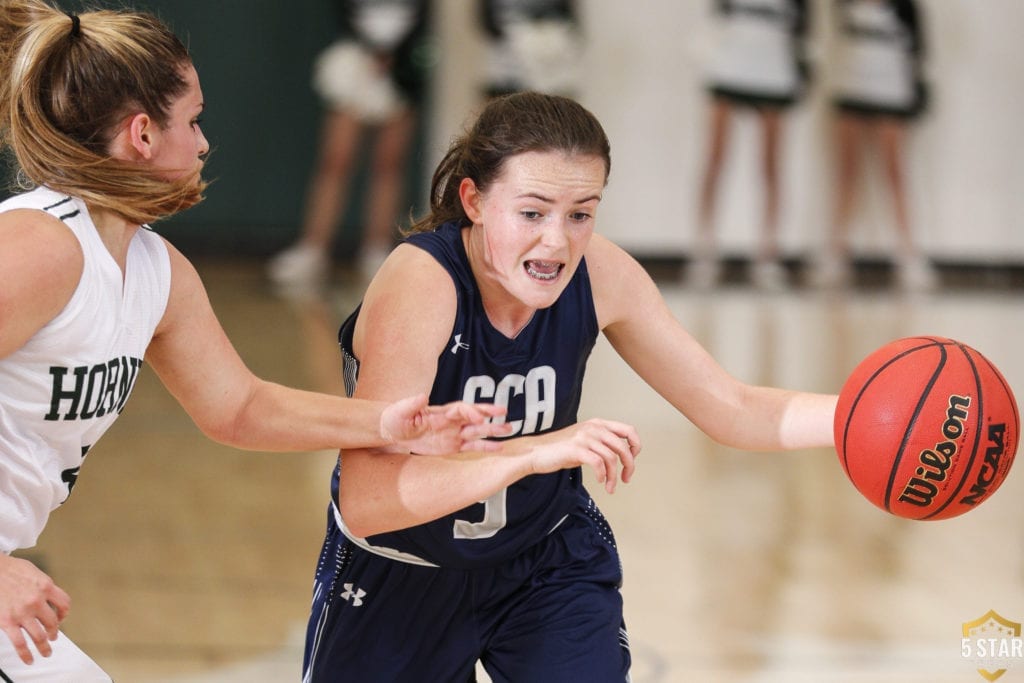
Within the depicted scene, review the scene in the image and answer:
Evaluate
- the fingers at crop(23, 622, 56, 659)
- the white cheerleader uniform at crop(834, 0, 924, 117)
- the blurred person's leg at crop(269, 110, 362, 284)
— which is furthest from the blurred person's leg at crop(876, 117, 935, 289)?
the fingers at crop(23, 622, 56, 659)

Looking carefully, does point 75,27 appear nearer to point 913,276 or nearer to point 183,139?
point 183,139

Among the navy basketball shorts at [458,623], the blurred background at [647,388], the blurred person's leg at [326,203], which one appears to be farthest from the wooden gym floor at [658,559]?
the blurred person's leg at [326,203]

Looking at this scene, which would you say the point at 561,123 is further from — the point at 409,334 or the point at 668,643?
the point at 668,643

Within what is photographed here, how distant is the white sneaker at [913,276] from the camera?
10445 millimetres

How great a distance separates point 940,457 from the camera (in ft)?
7.75

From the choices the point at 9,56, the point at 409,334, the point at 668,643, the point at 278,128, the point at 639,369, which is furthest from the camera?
the point at 278,128

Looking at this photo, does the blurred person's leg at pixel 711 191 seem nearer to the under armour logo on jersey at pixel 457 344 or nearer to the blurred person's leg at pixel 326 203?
the blurred person's leg at pixel 326 203

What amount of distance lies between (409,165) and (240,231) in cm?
143

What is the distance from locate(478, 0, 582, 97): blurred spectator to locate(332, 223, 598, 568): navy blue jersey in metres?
7.53

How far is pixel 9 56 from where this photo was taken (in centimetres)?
206

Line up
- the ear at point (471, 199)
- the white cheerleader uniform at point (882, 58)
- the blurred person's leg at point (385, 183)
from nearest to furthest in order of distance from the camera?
the ear at point (471, 199) < the blurred person's leg at point (385, 183) < the white cheerleader uniform at point (882, 58)

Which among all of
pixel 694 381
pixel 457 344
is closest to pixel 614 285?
pixel 694 381

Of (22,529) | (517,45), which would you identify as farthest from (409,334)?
(517,45)

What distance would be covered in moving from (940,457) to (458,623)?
0.91 metres
